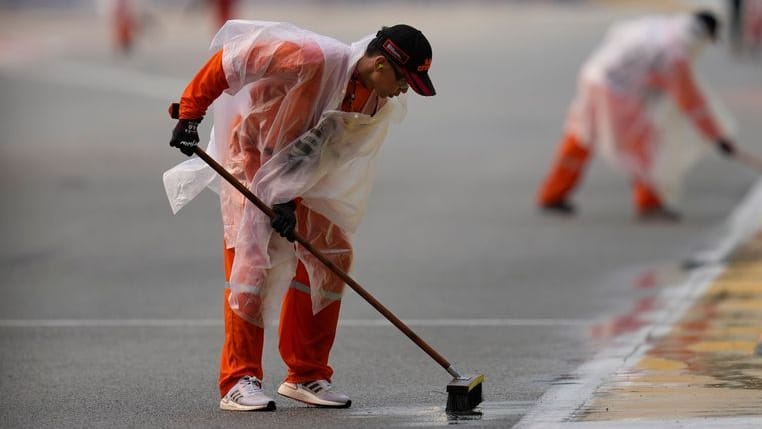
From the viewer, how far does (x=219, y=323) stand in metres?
10.4

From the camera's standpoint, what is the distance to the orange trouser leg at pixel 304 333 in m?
7.88

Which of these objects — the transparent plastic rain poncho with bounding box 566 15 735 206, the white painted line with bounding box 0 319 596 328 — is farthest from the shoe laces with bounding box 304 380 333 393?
the transparent plastic rain poncho with bounding box 566 15 735 206

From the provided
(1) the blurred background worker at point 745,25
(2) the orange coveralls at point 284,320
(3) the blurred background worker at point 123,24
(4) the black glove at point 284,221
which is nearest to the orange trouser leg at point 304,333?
(2) the orange coveralls at point 284,320

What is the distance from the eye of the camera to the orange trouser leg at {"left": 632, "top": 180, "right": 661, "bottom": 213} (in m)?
14.7

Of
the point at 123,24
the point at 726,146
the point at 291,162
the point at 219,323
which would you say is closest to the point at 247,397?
the point at 291,162

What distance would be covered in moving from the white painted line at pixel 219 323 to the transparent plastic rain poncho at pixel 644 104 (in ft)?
14.8

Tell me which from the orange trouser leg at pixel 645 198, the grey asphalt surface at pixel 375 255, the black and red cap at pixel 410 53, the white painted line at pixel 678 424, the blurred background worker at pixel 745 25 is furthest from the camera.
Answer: the blurred background worker at pixel 745 25

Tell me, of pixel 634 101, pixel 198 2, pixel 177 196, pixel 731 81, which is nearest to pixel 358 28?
pixel 198 2

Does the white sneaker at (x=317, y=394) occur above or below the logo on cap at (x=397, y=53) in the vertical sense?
below

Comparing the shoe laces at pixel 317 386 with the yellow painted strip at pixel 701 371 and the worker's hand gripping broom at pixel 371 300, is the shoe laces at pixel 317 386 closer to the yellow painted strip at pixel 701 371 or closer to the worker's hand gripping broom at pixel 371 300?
the worker's hand gripping broom at pixel 371 300

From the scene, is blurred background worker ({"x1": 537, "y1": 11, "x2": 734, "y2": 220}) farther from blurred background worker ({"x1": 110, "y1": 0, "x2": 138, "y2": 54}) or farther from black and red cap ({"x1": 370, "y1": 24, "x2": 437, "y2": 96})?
blurred background worker ({"x1": 110, "y1": 0, "x2": 138, "y2": 54})

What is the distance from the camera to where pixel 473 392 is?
772cm

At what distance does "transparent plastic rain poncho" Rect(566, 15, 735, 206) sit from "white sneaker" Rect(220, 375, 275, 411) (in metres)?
7.43

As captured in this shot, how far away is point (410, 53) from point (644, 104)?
754 cm
